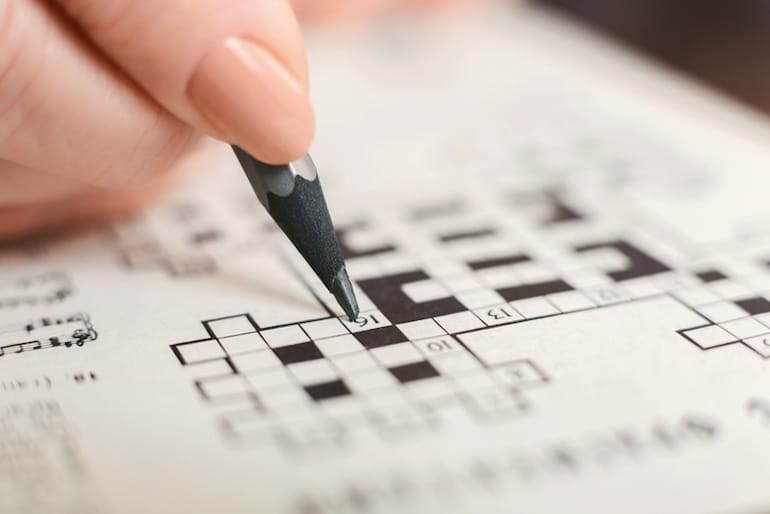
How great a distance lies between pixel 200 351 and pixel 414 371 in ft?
0.48

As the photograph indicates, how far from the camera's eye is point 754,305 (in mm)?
695

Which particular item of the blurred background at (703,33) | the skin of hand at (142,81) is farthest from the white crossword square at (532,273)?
the blurred background at (703,33)

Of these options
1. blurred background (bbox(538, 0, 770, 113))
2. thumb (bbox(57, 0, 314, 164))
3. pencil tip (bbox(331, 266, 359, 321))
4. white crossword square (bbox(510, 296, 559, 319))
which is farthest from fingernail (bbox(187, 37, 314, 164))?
blurred background (bbox(538, 0, 770, 113))

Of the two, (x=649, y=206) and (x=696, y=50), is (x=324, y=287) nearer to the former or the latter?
(x=649, y=206)

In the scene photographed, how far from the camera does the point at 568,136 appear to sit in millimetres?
1089

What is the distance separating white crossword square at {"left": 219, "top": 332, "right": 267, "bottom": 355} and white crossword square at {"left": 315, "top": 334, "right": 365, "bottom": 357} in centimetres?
4

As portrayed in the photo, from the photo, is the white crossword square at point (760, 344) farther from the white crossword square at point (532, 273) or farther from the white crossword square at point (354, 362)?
the white crossword square at point (354, 362)

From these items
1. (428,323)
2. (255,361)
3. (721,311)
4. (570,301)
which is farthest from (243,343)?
(721,311)

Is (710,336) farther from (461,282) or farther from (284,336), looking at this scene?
(284,336)

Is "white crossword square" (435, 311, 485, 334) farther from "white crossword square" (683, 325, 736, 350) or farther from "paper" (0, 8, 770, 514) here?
"white crossword square" (683, 325, 736, 350)

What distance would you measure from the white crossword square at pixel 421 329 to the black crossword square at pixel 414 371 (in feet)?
0.14

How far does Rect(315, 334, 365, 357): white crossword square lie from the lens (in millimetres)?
618

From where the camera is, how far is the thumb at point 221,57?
23.6 inches

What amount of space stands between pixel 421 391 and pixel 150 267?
305 mm
